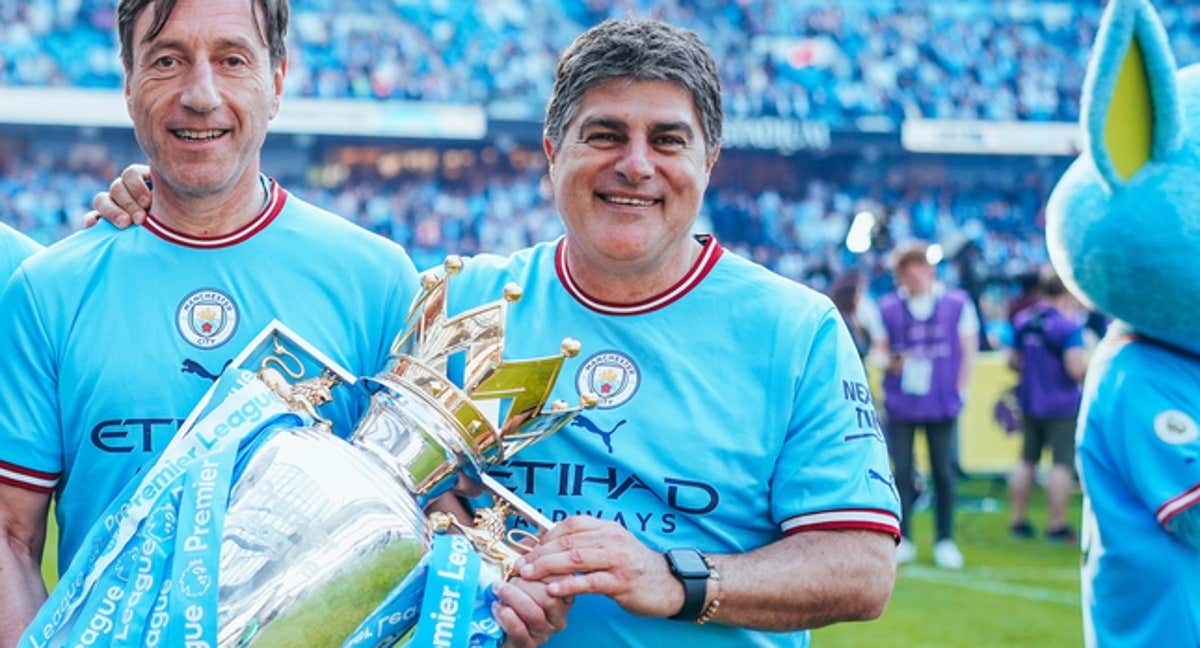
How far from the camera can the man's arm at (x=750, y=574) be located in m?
1.98

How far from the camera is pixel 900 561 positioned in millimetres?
8094

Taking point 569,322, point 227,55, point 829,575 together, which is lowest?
point 829,575

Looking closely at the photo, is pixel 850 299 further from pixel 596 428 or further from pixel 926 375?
pixel 596 428

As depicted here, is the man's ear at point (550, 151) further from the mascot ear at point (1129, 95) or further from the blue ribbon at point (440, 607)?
the mascot ear at point (1129, 95)

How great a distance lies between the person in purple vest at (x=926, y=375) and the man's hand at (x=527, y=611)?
20.6 feet

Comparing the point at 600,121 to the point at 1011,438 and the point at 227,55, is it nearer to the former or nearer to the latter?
the point at 227,55

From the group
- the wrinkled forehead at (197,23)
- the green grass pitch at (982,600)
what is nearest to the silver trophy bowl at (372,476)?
the wrinkled forehead at (197,23)

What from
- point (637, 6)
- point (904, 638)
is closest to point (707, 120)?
point (904, 638)

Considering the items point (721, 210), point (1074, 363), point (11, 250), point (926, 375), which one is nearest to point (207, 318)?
point (11, 250)

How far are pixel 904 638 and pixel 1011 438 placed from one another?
474 cm

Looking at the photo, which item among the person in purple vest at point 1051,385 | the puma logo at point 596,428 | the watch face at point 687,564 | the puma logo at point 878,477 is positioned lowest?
the person in purple vest at point 1051,385

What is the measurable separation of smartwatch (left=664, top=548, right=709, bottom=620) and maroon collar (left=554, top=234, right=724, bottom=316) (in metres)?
0.43

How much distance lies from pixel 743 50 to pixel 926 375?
1876cm

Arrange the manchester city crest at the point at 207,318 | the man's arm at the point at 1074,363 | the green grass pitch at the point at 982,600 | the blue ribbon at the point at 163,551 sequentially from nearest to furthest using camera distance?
1. the blue ribbon at the point at 163,551
2. the manchester city crest at the point at 207,318
3. the green grass pitch at the point at 982,600
4. the man's arm at the point at 1074,363
